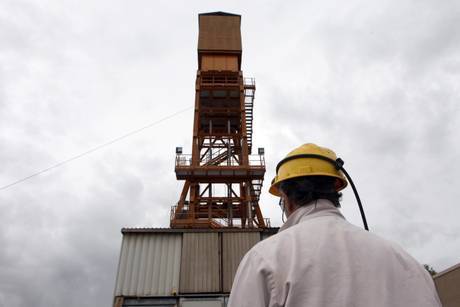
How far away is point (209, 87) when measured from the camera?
22.2 meters

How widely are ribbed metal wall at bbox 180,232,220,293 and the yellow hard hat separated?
483 inches

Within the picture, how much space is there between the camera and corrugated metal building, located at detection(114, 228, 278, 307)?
13.0 metres

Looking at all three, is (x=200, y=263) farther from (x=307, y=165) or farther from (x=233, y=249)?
(x=307, y=165)

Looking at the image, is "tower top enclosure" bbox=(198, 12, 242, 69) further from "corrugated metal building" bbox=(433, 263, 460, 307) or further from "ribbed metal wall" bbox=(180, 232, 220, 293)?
"corrugated metal building" bbox=(433, 263, 460, 307)

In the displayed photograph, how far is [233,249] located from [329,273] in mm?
13206

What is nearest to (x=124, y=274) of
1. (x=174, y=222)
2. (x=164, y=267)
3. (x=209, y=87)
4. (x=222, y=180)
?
(x=164, y=267)

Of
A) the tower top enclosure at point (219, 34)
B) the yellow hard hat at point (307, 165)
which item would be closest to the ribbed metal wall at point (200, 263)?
the yellow hard hat at point (307, 165)

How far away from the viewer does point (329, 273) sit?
4.71 ft

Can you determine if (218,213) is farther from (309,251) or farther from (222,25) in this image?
(309,251)

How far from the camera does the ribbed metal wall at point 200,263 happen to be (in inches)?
524

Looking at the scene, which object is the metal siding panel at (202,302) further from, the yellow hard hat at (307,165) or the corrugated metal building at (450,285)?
the yellow hard hat at (307,165)

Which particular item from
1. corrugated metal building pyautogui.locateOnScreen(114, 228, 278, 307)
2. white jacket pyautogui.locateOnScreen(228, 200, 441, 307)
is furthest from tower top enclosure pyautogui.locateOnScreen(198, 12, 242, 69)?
white jacket pyautogui.locateOnScreen(228, 200, 441, 307)

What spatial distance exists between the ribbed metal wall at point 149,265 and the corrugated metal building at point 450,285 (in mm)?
9440

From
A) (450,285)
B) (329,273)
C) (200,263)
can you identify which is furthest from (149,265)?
(329,273)
